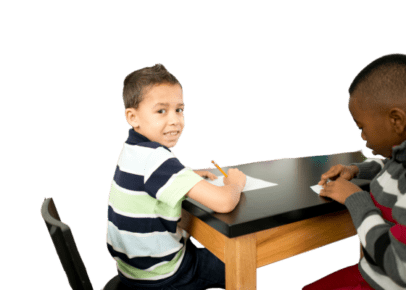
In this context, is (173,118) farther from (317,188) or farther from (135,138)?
(317,188)

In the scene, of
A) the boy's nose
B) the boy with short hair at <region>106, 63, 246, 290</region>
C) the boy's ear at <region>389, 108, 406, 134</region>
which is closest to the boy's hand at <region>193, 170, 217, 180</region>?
the boy with short hair at <region>106, 63, 246, 290</region>

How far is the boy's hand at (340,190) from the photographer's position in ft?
3.14

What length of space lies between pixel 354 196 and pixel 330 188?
0.40 feet

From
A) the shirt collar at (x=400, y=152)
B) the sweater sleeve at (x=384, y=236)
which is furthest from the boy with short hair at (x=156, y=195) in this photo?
the shirt collar at (x=400, y=152)

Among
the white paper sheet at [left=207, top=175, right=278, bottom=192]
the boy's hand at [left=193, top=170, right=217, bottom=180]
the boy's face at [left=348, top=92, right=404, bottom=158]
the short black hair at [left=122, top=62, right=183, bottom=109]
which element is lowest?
the white paper sheet at [left=207, top=175, right=278, bottom=192]

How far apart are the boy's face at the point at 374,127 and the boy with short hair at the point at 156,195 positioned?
49 cm

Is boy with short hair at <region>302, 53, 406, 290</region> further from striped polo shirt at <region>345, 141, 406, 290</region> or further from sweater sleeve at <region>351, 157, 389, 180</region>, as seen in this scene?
sweater sleeve at <region>351, 157, 389, 180</region>

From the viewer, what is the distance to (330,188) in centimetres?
103

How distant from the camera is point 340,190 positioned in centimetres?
98

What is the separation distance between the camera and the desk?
0.89 m

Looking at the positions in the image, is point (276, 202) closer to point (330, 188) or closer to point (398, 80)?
point (330, 188)

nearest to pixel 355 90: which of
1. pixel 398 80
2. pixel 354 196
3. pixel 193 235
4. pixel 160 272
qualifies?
pixel 398 80

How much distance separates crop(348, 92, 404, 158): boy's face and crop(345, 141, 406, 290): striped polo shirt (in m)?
0.05

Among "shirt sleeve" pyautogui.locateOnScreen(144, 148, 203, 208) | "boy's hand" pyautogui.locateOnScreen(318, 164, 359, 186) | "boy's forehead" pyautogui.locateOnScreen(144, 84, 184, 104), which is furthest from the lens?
"boy's hand" pyautogui.locateOnScreen(318, 164, 359, 186)
